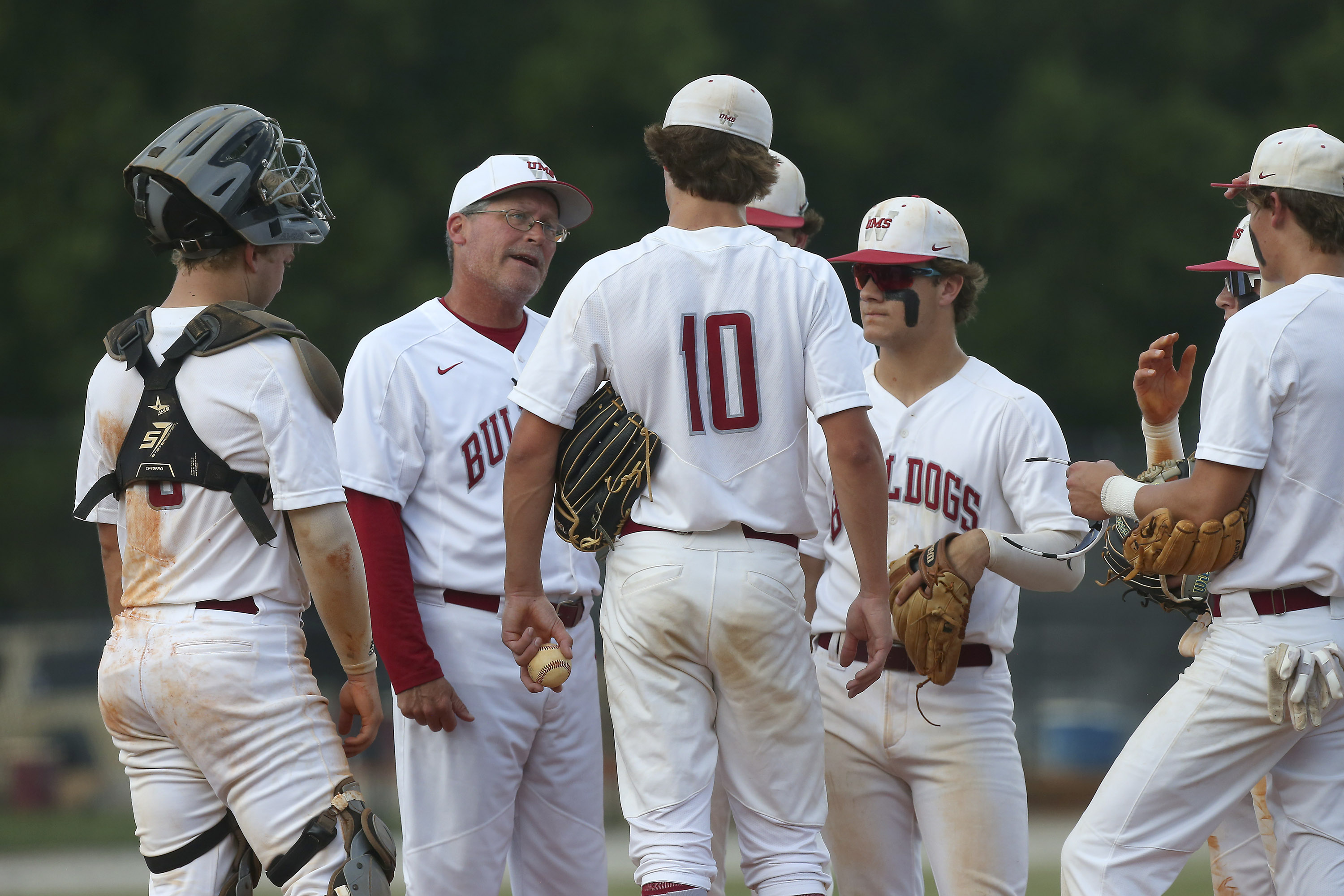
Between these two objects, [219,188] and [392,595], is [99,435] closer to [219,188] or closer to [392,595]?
[219,188]

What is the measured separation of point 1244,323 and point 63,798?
11.6 metres

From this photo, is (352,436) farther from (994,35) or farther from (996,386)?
(994,35)

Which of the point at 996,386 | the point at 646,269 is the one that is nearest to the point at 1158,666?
the point at 996,386

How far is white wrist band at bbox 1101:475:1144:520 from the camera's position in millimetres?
4223

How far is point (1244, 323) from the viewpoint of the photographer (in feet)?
13.0

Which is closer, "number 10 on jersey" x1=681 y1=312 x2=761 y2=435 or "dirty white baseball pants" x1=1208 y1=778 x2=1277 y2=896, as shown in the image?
"number 10 on jersey" x1=681 y1=312 x2=761 y2=435

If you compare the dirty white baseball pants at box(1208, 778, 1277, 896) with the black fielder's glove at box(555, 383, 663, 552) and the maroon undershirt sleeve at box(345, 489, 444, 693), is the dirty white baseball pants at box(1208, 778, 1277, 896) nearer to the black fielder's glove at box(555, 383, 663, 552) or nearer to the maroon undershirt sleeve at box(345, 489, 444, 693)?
the black fielder's glove at box(555, 383, 663, 552)

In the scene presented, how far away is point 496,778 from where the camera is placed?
475 cm

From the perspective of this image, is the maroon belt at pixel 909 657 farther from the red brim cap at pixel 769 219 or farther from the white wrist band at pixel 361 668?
the red brim cap at pixel 769 219

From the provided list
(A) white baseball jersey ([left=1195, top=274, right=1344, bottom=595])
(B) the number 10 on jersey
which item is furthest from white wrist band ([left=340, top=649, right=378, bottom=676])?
(A) white baseball jersey ([left=1195, top=274, right=1344, bottom=595])

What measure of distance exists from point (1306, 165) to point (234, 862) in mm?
3245

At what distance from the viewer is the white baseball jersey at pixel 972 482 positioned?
15.2 ft

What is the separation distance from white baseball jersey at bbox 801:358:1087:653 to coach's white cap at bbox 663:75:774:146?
103cm

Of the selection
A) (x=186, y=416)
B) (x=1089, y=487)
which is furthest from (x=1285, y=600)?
(x=186, y=416)
